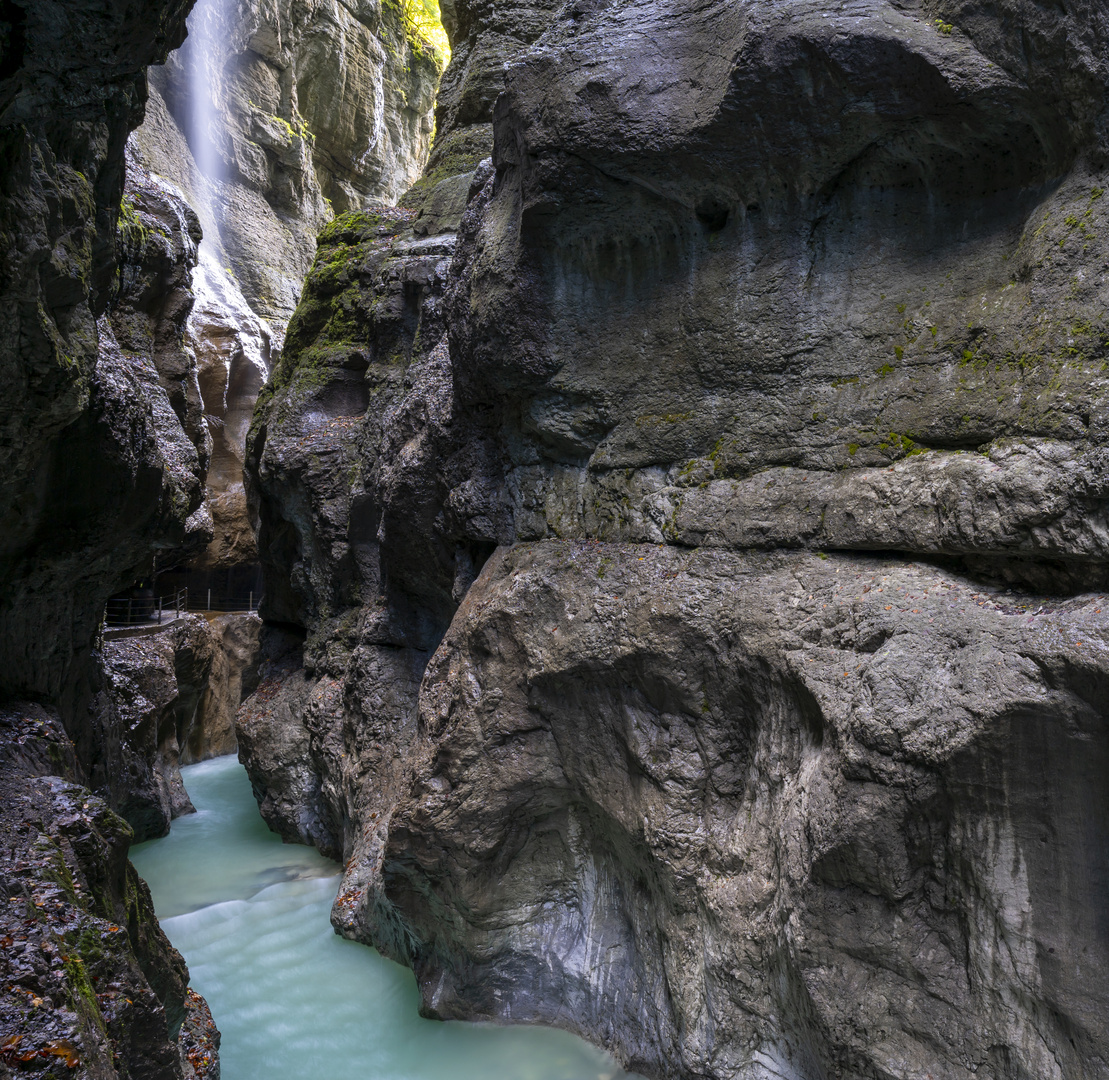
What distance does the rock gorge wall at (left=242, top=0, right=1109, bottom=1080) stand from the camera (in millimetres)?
4082

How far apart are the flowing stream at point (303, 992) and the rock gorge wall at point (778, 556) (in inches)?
12.5

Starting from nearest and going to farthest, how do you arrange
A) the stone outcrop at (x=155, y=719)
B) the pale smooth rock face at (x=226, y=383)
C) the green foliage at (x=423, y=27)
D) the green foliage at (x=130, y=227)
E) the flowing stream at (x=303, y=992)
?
1. the flowing stream at (x=303, y=992)
2. the green foliage at (x=130, y=227)
3. the stone outcrop at (x=155, y=719)
4. the pale smooth rock face at (x=226, y=383)
5. the green foliage at (x=423, y=27)

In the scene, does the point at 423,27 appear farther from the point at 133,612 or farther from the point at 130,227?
the point at 130,227

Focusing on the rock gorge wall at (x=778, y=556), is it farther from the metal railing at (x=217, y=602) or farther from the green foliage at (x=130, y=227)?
the metal railing at (x=217, y=602)

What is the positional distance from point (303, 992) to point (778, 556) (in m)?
6.27

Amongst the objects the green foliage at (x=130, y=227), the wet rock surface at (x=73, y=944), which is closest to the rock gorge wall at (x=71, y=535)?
the wet rock surface at (x=73, y=944)

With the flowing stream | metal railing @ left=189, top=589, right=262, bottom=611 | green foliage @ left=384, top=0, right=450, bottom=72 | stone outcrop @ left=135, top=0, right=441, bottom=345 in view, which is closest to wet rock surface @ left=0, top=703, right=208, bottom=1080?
the flowing stream

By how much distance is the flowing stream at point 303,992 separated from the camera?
Result: 645 cm

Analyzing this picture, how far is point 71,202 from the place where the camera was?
4715mm

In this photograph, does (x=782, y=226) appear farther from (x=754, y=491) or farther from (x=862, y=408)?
(x=754, y=491)

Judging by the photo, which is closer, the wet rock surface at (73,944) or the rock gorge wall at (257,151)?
the wet rock surface at (73,944)

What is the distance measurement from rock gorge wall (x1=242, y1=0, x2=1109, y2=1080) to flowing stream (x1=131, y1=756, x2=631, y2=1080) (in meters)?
0.32

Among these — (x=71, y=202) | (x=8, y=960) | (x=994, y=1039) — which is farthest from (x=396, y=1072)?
(x=71, y=202)

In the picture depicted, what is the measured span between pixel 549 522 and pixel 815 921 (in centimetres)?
374
